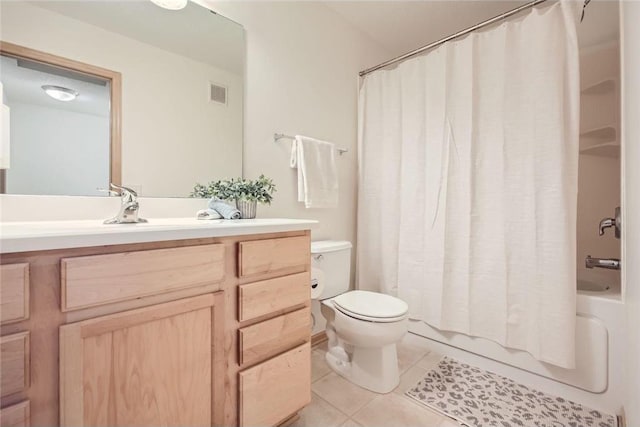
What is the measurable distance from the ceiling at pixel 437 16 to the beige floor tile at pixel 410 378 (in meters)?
2.30

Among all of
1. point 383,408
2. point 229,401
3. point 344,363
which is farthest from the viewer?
point 344,363

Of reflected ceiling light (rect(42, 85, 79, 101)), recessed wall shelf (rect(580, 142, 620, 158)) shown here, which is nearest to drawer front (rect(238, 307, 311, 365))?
reflected ceiling light (rect(42, 85, 79, 101))

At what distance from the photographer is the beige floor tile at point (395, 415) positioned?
1.19 metres

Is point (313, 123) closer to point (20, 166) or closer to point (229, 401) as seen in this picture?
point (20, 166)

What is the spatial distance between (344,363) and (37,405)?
1272 mm

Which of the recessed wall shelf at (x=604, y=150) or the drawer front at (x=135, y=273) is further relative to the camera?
the recessed wall shelf at (x=604, y=150)

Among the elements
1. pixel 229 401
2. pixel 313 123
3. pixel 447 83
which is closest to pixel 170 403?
pixel 229 401

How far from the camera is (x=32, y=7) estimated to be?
0.96 metres

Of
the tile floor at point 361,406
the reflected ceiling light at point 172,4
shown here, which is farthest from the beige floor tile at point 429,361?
the reflected ceiling light at point 172,4

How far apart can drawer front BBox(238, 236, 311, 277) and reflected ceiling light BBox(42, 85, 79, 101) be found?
84 cm

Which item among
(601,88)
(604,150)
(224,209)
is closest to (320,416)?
(224,209)

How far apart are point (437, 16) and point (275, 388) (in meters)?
2.44

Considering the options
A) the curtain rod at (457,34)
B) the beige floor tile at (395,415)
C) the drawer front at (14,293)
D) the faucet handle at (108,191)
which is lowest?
the beige floor tile at (395,415)

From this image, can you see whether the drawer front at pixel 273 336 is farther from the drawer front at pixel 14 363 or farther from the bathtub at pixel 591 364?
the bathtub at pixel 591 364
